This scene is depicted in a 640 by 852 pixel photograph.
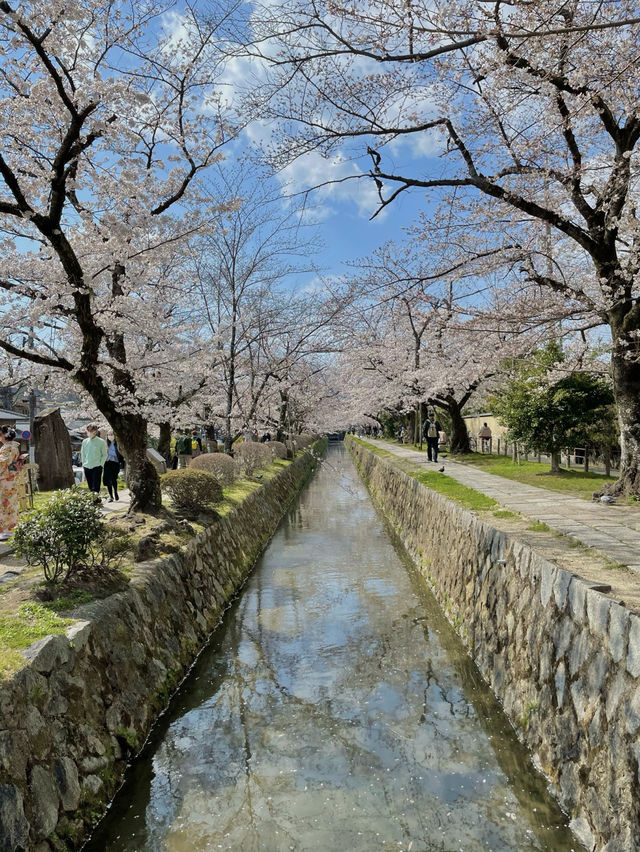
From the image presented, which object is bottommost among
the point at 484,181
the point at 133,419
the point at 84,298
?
the point at 133,419

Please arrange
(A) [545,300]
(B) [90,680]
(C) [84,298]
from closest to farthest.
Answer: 1. (B) [90,680]
2. (C) [84,298]
3. (A) [545,300]

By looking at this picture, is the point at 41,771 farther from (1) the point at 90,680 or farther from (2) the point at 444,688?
(2) the point at 444,688

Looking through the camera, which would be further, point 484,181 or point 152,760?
point 484,181

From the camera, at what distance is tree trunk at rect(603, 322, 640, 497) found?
9.62 m

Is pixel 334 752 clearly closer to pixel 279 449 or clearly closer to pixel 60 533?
pixel 60 533

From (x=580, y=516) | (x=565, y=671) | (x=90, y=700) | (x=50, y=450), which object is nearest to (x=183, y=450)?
(x=50, y=450)

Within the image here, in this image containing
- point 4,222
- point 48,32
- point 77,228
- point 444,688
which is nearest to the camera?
point 48,32

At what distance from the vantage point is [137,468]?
9812 millimetres

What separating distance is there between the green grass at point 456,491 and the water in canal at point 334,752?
1958mm

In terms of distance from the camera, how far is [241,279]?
1723 centimetres

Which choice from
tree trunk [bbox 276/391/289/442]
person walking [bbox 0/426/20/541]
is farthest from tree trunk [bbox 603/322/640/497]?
tree trunk [bbox 276/391/289/442]

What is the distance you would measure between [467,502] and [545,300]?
14.3 feet

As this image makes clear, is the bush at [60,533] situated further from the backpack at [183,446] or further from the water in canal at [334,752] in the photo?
the backpack at [183,446]

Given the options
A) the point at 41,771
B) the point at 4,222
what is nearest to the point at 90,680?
the point at 41,771
